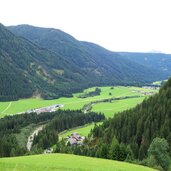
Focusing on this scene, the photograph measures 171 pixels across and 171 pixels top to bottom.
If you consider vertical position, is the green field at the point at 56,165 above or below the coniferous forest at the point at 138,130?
above

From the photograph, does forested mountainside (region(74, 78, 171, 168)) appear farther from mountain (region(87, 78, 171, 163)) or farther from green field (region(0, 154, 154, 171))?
green field (region(0, 154, 154, 171))

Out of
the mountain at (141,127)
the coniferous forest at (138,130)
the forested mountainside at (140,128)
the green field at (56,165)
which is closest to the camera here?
the green field at (56,165)

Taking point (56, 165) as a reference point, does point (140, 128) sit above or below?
below

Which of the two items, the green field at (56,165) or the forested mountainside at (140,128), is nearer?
the green field at (56,165)

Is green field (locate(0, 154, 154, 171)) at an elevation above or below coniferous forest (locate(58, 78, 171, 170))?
above

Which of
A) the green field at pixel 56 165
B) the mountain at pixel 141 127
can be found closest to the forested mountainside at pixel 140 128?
the mountain at pixel 141 127

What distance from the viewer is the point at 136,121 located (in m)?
149

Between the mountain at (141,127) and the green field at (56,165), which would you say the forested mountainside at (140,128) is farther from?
the green field at (56,165)

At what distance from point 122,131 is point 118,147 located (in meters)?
48.1

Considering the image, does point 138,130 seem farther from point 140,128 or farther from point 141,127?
point 141,127

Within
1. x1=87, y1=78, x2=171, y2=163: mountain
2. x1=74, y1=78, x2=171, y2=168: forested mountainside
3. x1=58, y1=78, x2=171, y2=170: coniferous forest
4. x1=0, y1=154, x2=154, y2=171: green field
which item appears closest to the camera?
x1=0, y1=154, x2=154, y2=171: green field

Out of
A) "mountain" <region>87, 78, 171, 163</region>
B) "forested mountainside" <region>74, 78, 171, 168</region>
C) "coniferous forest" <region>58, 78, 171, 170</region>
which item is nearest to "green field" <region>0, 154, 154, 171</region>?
"coniferous forest" <region>58, 78, 171, 170</region>

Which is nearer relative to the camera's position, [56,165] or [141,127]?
[56,165]

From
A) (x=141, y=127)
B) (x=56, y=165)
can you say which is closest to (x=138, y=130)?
(x=141, y=127)
